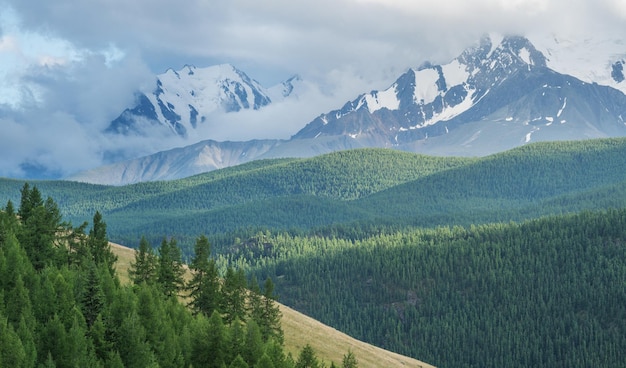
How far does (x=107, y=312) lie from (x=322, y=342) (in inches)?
2641

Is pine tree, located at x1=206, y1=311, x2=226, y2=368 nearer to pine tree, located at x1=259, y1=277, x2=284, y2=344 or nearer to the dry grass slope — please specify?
pine tree, located at x1=259, y1=277, x2=284, y2=344

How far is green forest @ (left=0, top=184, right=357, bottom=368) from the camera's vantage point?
84.9 metres

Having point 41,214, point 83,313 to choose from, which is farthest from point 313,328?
point 83,313

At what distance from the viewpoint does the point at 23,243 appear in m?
117

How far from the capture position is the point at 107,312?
310 ft

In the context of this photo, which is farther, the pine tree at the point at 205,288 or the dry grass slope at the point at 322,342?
the dry grass slope at the point at 322,342

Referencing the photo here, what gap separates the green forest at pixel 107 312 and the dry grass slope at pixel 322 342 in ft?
66.7

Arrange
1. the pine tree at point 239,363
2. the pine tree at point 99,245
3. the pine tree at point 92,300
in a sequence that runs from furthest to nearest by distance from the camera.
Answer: the pine tree at point 99,245, the pine tree at point 92,300, the pine tree at point 239,363

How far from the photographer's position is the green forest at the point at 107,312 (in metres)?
84.9

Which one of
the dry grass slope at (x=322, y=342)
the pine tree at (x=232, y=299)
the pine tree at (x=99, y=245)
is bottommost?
the dry grass slope at (x=322, y=342)

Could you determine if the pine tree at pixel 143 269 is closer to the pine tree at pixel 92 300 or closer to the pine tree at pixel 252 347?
the pine tree at pixel 252 347

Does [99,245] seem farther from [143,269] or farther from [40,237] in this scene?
[40,237]

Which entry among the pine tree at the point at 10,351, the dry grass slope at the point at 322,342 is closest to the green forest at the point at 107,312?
the pine tree at the point at 10,351

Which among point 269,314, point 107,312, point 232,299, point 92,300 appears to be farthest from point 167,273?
point 107,312
